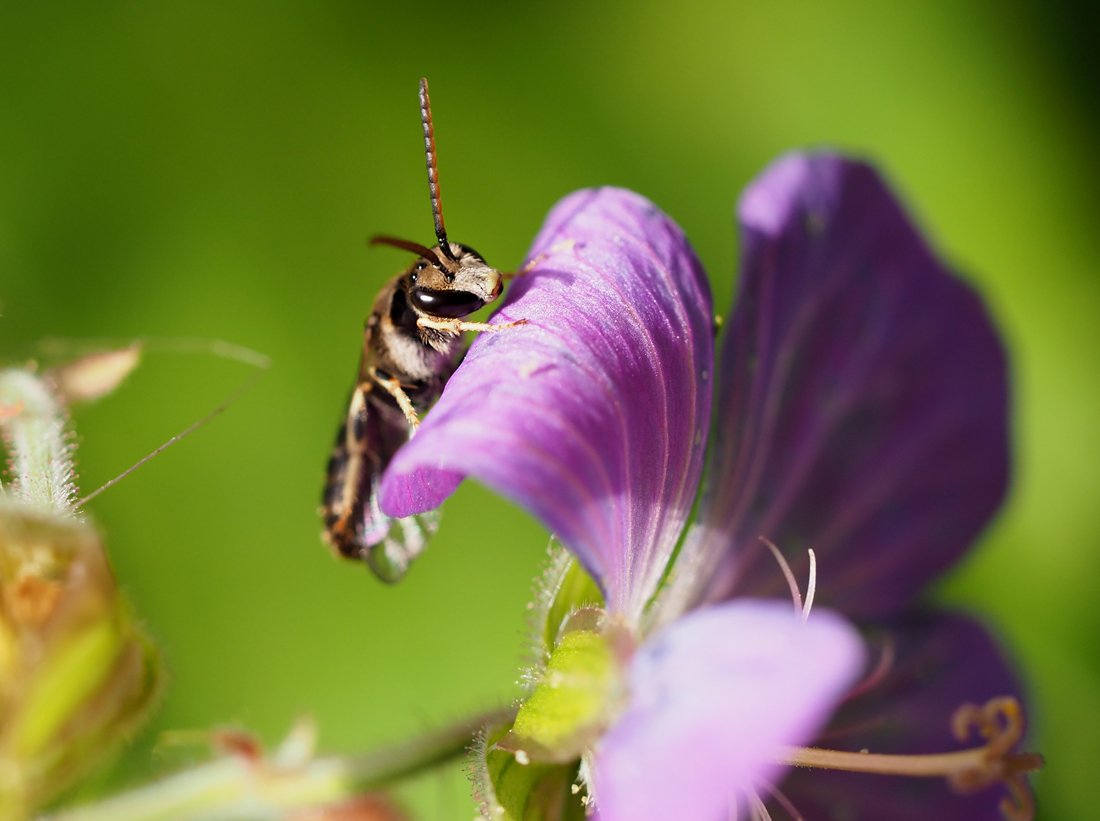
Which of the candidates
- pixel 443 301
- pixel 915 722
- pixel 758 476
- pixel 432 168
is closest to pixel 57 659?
pixel 443 301

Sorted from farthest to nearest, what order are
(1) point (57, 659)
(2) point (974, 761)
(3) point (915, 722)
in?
1. (3) point (915, 722)
2. (2) point (974, 761)
3. (1) point (57, 659)

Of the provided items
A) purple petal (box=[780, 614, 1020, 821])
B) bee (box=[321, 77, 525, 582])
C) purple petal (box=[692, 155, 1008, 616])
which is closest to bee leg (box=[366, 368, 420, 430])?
bee (box=[321, 77, 525, 582])

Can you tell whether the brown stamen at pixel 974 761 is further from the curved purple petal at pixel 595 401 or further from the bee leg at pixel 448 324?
the bee leg at pixel 448 324

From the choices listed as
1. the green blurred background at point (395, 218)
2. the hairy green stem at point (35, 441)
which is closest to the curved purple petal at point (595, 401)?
the hairy green stem at point (35, 441)

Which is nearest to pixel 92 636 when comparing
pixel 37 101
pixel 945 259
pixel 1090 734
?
pixel 945 259

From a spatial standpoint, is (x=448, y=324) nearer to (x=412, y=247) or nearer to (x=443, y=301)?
(x=443, y=301)
